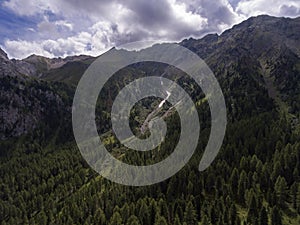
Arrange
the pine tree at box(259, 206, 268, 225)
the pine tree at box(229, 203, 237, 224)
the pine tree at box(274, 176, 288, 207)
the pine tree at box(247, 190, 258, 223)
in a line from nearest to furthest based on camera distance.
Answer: the pine tree at box(259, 206, 268, 225) < the pine tree at box(229, 203, 237, 224) < the pine tree at box(247, 190, 258, 223) < the pine tree at box(274, 176, 288, 207)

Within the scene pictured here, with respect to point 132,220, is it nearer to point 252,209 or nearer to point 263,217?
point 252,209

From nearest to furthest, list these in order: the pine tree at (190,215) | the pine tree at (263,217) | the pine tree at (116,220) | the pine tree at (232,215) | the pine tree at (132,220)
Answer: the pine tree at (263,217) → the pine tree at (232,215) → the pine tree at (190,215) → the pine tree at (132,220) → the pine tree at (116,220)

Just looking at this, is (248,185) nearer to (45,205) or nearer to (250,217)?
(250,217)

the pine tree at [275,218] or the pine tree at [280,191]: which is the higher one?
the pine tree at [280,191]

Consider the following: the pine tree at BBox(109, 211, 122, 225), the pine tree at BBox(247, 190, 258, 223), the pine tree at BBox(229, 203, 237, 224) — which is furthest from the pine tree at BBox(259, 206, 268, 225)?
the pine tree at BBox(109, 211, 122, 225)

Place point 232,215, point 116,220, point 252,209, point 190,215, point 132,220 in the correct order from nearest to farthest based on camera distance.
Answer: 1. point 232,215
2. point 252,209
3. point 190,215
4. point 132,220
5. point 116,220

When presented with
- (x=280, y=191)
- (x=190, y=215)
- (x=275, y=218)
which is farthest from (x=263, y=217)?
(x=190, y=215)

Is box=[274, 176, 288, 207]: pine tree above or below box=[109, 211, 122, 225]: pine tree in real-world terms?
above

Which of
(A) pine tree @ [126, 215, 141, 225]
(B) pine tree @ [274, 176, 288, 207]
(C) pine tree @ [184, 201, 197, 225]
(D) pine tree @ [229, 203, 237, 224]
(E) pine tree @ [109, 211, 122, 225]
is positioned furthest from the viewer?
(E) pine tree @ [109, 211, 122, 225]

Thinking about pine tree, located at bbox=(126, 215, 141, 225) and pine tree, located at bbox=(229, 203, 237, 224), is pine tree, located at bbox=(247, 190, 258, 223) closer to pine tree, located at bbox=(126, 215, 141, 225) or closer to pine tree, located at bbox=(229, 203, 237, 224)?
pine tree, located at bbox=(229, 203, 237, 224)

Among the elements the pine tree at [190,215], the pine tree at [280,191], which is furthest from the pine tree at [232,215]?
the pine tree at [280,191]

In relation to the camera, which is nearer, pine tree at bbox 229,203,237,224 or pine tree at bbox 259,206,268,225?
pine tree at bbox 259,206,268,225

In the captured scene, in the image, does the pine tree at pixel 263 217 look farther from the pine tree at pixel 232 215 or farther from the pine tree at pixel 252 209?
the pine tree at pixel 232 215

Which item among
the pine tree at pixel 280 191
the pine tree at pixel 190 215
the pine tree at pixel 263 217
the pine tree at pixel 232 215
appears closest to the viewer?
the pine tree at pixel 263 217
